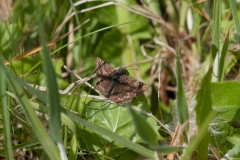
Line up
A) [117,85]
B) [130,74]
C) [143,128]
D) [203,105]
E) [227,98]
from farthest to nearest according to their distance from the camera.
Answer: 1. [130,74]
2. [117,85]
3. [227,98]
4. [203,105]
5. [143,128]

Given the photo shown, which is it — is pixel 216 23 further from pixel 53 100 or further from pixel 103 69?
pixel 53 100

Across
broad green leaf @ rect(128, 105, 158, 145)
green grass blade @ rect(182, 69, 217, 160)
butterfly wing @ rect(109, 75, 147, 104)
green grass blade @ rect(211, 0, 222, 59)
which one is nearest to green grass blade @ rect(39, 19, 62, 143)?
broad green leaf @ rect(128, 105, 158, 145)

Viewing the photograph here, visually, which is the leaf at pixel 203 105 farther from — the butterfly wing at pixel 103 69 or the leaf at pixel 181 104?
the butterfly wing at pixel 103 69

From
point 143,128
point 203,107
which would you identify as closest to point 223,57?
point 203,107

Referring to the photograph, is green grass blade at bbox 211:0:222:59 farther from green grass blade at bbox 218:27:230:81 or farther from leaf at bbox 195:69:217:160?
leaf at bbox 195:69:217:160

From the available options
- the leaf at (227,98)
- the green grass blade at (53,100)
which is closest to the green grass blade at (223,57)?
the leaf at (227,98)
